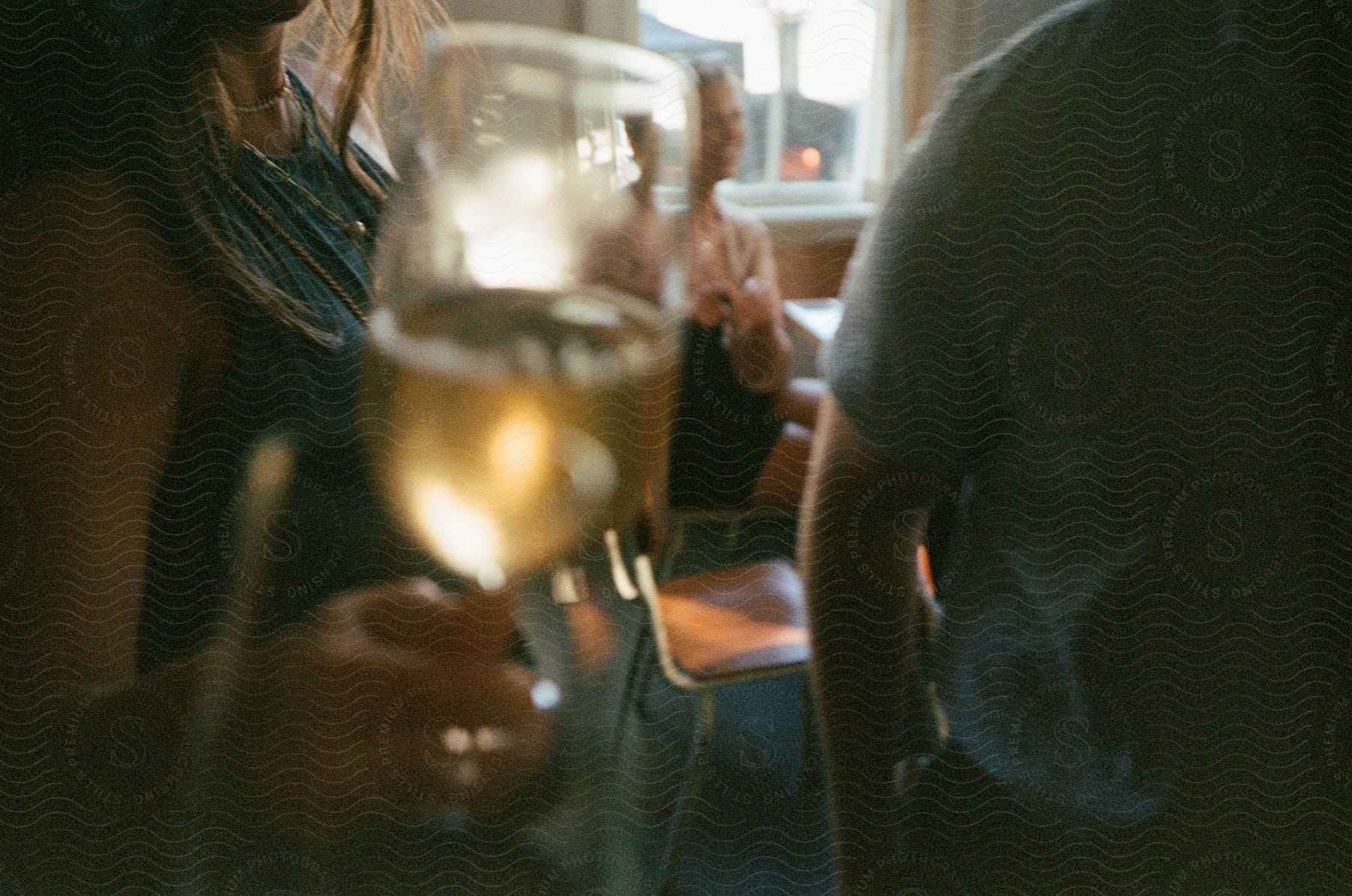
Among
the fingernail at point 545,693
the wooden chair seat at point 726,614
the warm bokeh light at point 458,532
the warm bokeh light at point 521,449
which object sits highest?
the warm bokeh light at point 521,449

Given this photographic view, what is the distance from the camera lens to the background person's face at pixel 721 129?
1.38 ft

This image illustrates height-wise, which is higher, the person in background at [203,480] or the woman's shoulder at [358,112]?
the woman's shoulder at [358,112]

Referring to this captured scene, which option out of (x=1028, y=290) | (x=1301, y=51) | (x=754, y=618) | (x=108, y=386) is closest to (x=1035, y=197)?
(x=1028, y=290)

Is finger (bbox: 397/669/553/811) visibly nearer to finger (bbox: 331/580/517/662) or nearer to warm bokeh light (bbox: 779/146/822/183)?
finger (bbox: 331/580/517/662)

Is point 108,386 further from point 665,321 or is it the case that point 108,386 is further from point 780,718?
point 780,718

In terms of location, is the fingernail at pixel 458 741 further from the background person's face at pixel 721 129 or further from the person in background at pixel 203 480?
the background person's face at pixel 721 129

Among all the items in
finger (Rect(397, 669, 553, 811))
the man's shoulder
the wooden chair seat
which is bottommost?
finger (Rect(397, 669, 553, 811))

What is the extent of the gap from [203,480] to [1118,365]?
0.46 metres

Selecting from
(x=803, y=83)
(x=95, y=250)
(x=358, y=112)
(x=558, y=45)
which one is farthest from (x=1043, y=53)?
(x=95, y=250)

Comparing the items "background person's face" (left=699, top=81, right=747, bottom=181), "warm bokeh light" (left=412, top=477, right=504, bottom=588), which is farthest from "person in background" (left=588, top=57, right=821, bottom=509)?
"warm bokeh light" (left=412, top=477, right=504, bottom=588)

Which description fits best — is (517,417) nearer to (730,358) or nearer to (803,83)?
(730,358)

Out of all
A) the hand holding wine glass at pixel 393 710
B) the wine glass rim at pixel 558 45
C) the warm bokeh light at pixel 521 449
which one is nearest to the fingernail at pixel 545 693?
the hand holding wine glass at pixel 393 710

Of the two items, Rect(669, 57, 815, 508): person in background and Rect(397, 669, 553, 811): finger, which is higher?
Rect(669, 57, 815, 508): person in background

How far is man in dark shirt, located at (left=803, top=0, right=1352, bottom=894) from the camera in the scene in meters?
0.42
